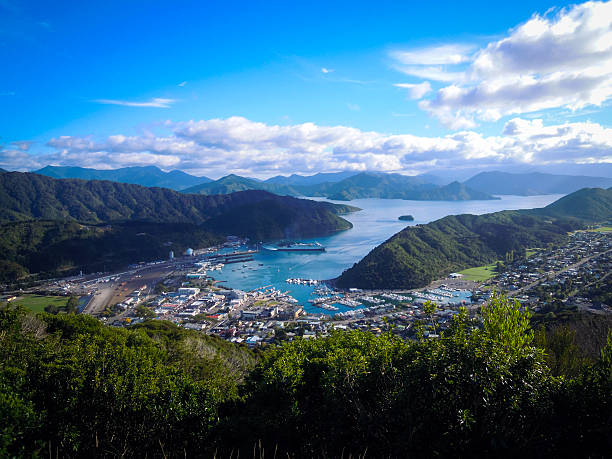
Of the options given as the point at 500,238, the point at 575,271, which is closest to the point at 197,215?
the point at 500,238

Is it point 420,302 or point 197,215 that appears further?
point 197,215

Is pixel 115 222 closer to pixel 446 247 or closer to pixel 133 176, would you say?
pixel 446 247

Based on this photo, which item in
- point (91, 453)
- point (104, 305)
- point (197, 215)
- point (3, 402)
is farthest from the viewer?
point (197, 215)

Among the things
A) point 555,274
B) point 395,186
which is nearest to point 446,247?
point 555,274

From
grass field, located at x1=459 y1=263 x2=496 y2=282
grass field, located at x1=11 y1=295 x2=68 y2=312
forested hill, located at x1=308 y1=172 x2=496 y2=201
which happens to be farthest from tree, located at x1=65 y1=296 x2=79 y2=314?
forested hill, located at x1=308 y1=172 x2=496 y2=201

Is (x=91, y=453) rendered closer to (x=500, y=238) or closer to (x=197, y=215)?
(x=500, y=238)

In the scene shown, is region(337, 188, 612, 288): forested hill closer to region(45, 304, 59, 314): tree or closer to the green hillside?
region(45, 304, 59, 314): tree

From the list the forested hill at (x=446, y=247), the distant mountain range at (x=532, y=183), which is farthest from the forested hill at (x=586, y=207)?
the distant mountain range at (x=532, y=183)

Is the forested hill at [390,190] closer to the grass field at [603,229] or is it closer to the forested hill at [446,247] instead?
the grass field at [603,229]
